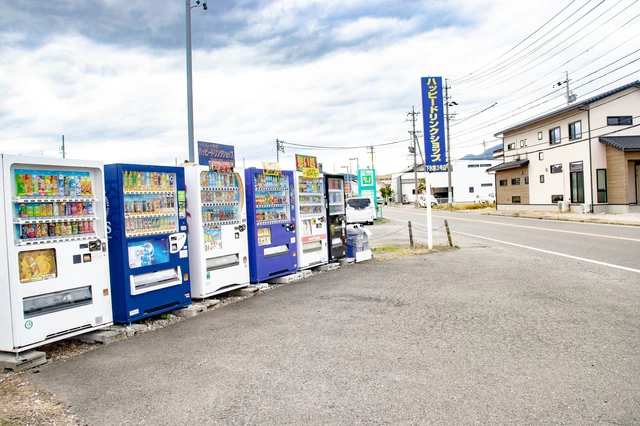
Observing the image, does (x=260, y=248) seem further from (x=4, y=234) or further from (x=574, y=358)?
(x=574, y=358)

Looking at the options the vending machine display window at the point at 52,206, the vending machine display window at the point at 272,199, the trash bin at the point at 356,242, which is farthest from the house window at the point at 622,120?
the vending machine display window at the point at 52,206

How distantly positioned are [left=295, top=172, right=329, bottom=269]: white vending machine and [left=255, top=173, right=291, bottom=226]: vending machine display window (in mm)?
451

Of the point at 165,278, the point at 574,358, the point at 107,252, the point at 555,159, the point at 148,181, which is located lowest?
the point at 574,358

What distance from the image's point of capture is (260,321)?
682cm

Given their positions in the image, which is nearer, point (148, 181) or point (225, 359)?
point (225, 359)

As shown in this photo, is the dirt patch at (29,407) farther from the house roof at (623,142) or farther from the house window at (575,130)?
the house window at (575,130)

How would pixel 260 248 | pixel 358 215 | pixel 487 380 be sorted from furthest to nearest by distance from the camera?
pixel 358 215, pixel 260 248, pixel 487 380

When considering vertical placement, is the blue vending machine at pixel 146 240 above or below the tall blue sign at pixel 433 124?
below

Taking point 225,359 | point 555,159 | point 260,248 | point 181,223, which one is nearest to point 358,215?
point 555,159

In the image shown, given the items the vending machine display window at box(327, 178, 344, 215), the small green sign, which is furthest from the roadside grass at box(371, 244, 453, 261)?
the small green sign

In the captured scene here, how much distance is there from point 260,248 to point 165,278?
250 cm

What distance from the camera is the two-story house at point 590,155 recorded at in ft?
A: 95.6

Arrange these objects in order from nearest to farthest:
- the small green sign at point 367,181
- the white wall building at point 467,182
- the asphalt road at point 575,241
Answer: the asphalt road at point 575,241 → the small green sign at point 367,181 → the white wall building at point 467,182

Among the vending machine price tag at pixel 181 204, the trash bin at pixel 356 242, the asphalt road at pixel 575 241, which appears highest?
the vending machine price tag at pixel 181 204
